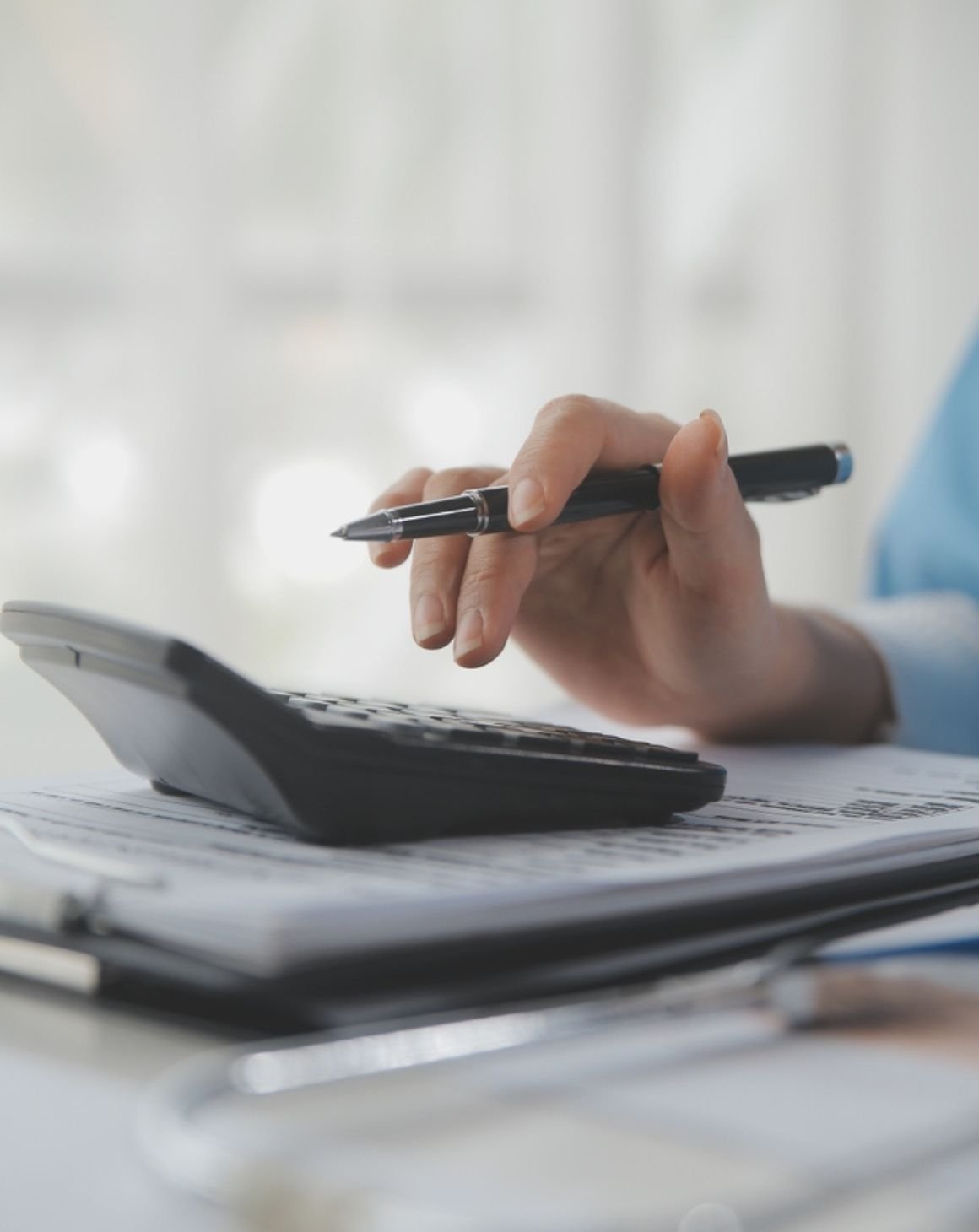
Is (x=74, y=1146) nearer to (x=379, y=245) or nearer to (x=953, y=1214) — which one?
(x=953, y=1214)

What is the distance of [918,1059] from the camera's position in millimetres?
231

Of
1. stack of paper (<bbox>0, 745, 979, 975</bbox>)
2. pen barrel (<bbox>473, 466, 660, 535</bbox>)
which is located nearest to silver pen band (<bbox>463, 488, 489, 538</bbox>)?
pen barrel (<bbox>473, 466, 660, 535</bbox>)

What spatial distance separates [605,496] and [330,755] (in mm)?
203

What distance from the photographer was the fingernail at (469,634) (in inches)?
16.5

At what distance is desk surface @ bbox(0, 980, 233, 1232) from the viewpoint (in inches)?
7.2

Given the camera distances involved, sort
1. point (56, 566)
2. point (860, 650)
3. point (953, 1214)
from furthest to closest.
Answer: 1. point (56, 566)
2. point (860, 650)
3. point (953, 1214)

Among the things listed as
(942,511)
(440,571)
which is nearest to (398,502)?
(440,571)

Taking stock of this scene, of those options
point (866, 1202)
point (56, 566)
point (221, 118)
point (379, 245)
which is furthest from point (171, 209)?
point (866, 1202)

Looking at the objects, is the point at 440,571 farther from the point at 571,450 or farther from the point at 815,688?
the point at 815,688

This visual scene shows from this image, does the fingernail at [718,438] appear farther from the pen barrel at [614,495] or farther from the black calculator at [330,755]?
the black calculator at [330,755]

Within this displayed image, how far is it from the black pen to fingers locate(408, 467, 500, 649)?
→ 0.7 inches

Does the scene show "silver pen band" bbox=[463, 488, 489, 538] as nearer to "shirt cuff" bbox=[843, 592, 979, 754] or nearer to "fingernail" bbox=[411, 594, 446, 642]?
"fingernail" bbox=[411, 594, 446, 642]

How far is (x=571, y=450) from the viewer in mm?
453

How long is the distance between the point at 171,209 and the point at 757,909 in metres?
1.11
